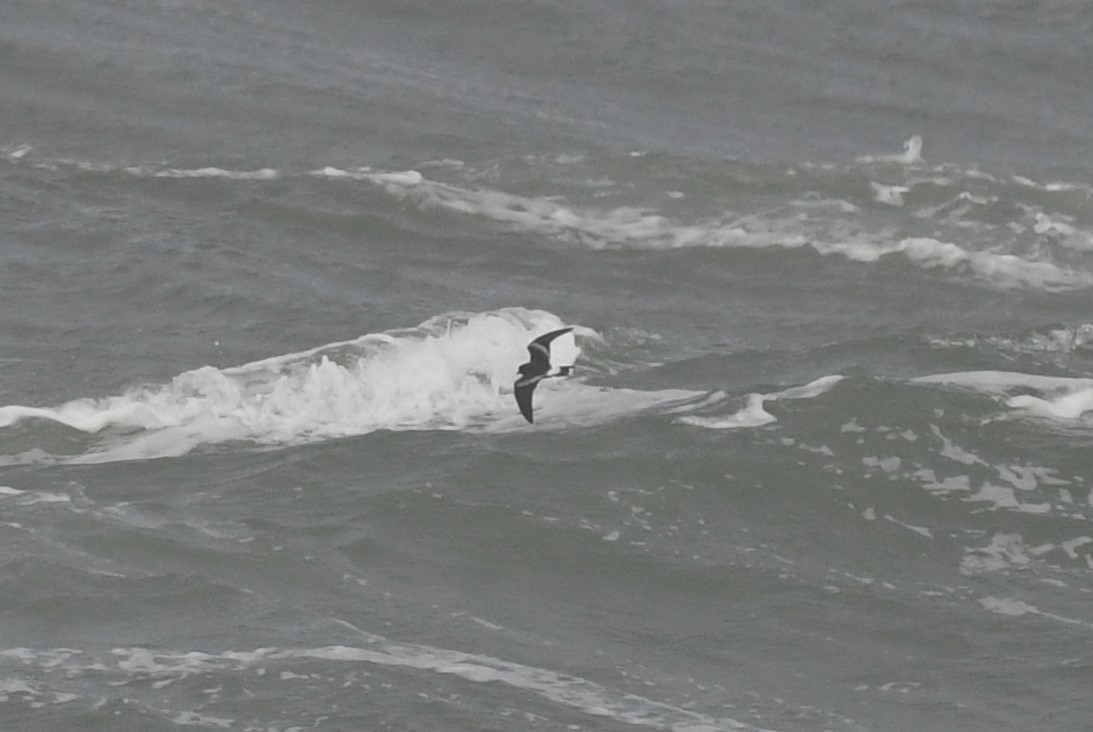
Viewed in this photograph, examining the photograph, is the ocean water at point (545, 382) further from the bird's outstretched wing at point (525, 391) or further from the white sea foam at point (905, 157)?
the bird's outstretched wing at point (525, 391)

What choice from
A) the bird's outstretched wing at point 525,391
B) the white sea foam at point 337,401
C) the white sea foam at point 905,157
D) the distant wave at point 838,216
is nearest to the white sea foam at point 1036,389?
the white sea foam at point 337,401

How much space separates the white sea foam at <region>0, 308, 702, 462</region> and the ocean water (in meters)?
0.05

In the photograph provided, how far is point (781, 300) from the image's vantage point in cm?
2202

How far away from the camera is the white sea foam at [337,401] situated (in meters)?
18.1

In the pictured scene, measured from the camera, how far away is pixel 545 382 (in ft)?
62.9

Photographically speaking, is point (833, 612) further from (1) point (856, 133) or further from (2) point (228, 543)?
(1) point (856, 133)

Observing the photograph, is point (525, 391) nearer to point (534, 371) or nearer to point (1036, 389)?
point (534, 371)

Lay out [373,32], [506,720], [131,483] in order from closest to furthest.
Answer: [506,720], [131,483], [373,32]

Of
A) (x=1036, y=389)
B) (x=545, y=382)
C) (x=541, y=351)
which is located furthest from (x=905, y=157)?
(x=541, y=351)

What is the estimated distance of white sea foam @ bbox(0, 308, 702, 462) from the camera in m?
18.1

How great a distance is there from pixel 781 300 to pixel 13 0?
45.8 ft

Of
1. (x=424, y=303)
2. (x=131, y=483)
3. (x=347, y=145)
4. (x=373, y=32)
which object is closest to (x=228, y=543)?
(x=131, y=483)

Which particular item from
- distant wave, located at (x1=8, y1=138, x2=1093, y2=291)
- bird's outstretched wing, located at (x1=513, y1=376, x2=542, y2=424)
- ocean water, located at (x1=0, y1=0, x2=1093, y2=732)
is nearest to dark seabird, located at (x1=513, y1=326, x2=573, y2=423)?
bird's outstretched wing, located at (x1=513, y1=376, x2=542, y2=424)

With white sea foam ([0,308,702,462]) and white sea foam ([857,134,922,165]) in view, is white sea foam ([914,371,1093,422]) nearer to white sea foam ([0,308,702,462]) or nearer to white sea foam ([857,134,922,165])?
white sea foam ([0,308,702,462])
